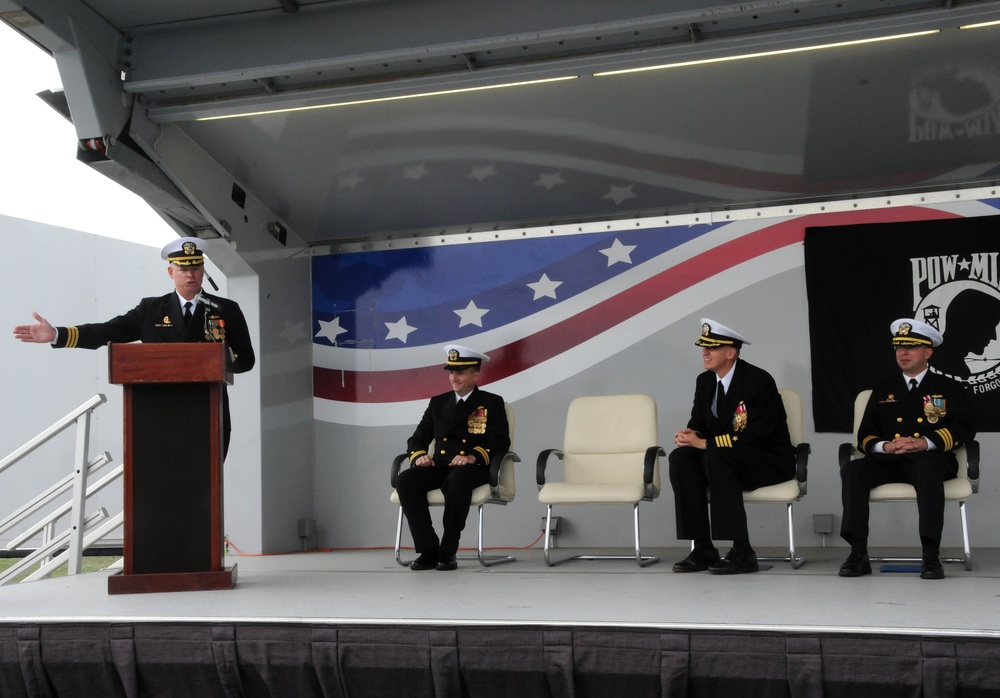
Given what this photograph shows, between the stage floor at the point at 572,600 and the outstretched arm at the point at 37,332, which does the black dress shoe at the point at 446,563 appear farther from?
the outstretched arm at the point at 37,332

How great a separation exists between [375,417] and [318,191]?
157cm

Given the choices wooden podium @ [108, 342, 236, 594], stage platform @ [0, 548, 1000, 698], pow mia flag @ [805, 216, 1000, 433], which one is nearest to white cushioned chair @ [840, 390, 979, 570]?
stage platform @ [0, 548, 1000, 698]

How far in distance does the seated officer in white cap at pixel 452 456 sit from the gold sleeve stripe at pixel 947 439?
2110 mm

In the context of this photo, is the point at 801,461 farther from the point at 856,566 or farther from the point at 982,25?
the point at 982,25

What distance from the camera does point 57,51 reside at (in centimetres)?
464

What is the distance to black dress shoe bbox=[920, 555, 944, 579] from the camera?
409 centimetres

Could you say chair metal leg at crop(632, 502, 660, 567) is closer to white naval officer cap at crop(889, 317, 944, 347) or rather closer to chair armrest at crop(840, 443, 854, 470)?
chair armrest at crop(840, 443, 854, 470)

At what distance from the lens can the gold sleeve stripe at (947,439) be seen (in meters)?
4.41

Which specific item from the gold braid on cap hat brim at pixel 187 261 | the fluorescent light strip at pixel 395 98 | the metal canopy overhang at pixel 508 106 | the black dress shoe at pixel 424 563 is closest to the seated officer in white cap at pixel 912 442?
the metal canopy overhang at pixel 508 106

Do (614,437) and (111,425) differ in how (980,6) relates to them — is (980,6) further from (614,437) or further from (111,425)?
(111,425)

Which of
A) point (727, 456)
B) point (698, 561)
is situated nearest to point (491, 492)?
point (698, 561)

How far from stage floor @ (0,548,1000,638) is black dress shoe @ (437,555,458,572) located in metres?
0.06

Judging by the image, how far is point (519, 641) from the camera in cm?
308

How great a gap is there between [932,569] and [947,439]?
0.63m
